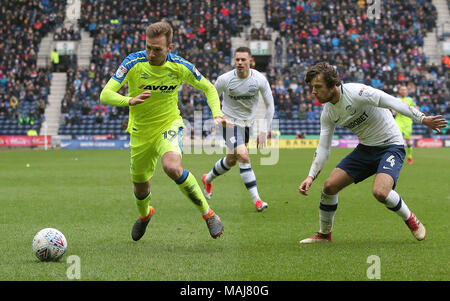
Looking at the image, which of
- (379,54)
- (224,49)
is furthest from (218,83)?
(379,54)

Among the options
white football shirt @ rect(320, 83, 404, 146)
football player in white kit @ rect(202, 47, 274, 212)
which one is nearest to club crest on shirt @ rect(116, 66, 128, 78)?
white football shirt @ rect(320, 83, 404, 146)

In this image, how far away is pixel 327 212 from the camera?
7023 millimetres

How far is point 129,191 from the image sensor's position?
13.0 m

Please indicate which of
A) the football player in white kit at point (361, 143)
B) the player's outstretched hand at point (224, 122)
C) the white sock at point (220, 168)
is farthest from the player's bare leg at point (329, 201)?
the white sock at point (220, 168)

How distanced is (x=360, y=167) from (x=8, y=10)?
→ 4222 cm

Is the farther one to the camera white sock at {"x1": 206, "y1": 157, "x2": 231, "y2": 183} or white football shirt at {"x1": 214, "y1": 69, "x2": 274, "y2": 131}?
white sock at {"x1": 206, "y1": 157, "x2": 231, "y2": 183}

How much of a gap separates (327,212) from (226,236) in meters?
1.29

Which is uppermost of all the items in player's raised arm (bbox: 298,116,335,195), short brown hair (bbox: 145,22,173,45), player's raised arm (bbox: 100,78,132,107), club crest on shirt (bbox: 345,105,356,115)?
short brown hair (bbox: 145,22,173,45)

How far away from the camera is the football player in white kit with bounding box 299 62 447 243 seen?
21.3 feet

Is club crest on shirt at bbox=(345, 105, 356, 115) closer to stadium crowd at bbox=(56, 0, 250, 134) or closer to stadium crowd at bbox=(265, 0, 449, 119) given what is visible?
stadium crowd at bbox=(56, 0, 250, 134)

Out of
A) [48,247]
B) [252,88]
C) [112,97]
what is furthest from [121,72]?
[252,88]

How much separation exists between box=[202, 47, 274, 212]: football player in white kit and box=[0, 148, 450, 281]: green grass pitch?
2.34 feet

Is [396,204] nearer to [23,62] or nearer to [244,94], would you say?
[244,94]
